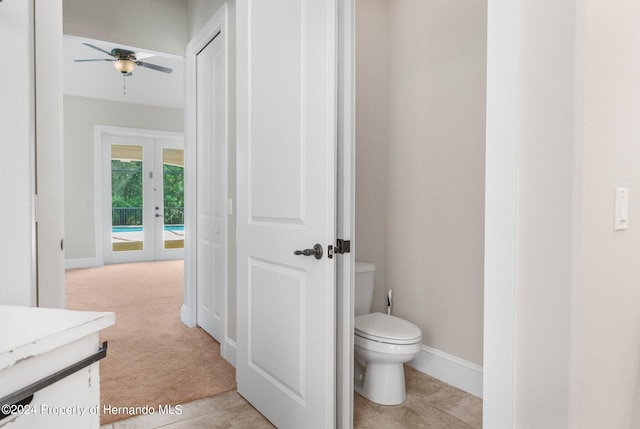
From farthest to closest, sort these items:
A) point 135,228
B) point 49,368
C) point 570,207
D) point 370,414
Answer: point 135,228, point 370,414, point 570,207, point 49,368

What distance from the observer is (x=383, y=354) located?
2.14 m

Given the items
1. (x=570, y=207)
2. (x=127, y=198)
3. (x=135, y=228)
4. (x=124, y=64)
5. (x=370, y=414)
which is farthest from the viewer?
(x=135, y=228)

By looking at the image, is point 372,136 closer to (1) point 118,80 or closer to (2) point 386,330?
(2) point 386,330

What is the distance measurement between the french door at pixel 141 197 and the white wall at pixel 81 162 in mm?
212

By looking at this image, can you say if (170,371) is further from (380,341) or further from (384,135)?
(384,135)

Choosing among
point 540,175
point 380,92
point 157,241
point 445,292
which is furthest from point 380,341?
point 157,241

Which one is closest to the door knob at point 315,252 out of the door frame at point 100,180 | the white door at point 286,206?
the white door at point 286,206

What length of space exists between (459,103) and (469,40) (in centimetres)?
36

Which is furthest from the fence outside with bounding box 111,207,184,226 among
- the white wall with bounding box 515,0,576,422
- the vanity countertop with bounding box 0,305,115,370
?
the white wall with bounding box 515,0,576,422

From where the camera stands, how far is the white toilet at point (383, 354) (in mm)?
2143

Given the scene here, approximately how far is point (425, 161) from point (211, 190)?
5.64ft

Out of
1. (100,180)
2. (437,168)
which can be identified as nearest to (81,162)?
(100,180)

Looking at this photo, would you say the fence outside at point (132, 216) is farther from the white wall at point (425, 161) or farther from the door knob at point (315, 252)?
the door knob at point (315, 252)

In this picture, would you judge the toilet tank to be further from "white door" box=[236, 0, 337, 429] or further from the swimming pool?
the swimming pool
